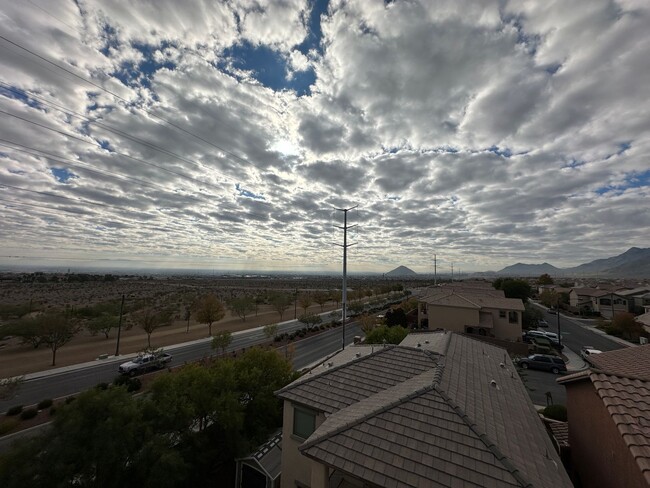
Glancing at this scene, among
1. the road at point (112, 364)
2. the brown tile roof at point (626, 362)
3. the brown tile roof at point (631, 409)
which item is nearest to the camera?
the brown tile roof at point (631, 409)

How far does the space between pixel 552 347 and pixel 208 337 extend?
52824 mm

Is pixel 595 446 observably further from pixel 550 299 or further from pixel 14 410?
pixel 550 299

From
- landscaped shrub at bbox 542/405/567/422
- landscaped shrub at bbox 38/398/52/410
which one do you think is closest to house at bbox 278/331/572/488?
landscaped shrub at bbox 542/405/567/422

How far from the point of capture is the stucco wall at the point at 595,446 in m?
7.28

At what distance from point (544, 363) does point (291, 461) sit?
1193 inches

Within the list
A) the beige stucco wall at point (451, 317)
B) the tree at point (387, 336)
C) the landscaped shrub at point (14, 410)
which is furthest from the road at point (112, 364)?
the beige stucco wall at point (451, 317)

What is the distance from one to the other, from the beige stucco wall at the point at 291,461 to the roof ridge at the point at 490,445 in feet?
21.7

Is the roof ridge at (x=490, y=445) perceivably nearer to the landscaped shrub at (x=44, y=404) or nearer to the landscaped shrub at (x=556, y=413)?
the landscaped shrub at (x=556, y=413)

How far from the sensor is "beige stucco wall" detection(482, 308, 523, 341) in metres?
38.4

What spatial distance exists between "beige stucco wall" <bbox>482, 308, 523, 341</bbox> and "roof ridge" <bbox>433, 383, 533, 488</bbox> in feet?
124

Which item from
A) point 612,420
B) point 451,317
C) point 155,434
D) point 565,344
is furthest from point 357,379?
point 565,344

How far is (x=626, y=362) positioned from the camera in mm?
11250

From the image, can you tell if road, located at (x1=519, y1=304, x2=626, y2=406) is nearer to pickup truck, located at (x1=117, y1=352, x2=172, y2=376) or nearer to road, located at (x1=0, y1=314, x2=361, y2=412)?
road, located at (x1=0, y1=314, x2=361, y2=412)

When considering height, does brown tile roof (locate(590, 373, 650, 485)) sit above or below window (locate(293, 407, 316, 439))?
above
